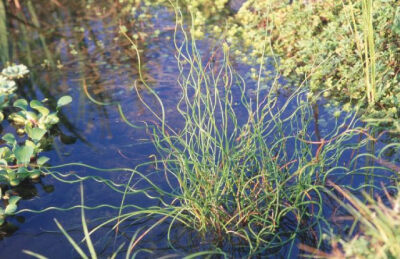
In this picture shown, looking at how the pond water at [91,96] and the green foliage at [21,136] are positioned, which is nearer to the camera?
the pond water at [91,96]

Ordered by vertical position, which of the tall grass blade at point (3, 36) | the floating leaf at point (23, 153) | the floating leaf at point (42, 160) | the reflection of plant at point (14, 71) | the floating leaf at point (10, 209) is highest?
the tall grass blade at point (3, 36)

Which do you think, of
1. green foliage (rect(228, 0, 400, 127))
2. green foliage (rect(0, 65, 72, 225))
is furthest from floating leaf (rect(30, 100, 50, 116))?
green foliage (rect(228, 0, 400, 127))

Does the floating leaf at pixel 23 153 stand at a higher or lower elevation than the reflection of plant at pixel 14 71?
lower

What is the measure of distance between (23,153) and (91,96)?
0.89 metres

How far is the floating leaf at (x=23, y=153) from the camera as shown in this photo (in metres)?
2.12

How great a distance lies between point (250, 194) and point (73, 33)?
101 inches

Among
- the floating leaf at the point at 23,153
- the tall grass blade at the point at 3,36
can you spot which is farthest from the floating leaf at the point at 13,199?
the tall grass blade at the point at 3,36

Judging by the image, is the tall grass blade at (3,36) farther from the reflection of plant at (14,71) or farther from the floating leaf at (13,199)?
the floating leaf at (13,199)

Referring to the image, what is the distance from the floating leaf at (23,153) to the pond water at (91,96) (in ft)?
0.58

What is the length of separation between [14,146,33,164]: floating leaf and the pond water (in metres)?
0.18

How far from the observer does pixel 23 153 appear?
213 cm

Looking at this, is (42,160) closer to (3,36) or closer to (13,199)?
(13,199)

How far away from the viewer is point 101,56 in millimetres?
3463

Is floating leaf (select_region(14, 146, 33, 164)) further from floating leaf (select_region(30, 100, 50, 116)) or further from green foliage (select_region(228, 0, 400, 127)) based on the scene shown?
green foliage (select_region(228, 0, 400, 127))
